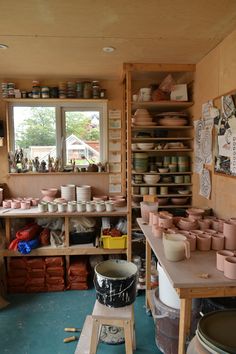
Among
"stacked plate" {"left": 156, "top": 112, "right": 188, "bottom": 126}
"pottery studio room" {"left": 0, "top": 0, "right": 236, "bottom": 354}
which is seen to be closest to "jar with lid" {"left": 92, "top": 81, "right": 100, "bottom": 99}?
"pottery studio room" {"left": 0, "top": 0, "right": 236, "bottom": 354}

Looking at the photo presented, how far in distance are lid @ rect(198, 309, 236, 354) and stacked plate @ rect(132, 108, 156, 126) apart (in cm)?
207

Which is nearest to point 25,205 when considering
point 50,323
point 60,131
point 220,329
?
point 60,131

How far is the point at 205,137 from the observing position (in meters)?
2.60

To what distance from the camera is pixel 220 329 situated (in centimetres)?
124

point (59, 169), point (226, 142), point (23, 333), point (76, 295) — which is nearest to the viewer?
point (226, 142)

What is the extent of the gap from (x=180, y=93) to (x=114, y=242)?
1730 mm

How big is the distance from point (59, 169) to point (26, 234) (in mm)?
897

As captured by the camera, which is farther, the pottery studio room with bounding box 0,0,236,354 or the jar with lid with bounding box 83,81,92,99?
the jar with lid with bounding box 83,81,92,99

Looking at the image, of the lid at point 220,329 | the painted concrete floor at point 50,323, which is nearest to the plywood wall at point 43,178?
the painted concrete floor at point 50,323

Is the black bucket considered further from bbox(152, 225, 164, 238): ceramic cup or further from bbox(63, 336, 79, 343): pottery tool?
bbox(63, 336, 79, 343): pottery tool

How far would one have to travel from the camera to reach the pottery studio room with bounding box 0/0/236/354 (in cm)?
176

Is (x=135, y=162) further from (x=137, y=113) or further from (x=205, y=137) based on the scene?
(x=205, y=137)

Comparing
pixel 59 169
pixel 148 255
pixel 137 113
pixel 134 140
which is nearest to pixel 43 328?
pixel 148 255

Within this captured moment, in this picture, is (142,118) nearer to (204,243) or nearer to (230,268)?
(204,243)
